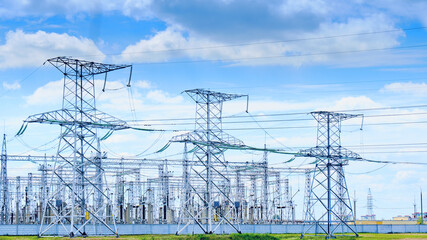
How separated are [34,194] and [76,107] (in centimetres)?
6058

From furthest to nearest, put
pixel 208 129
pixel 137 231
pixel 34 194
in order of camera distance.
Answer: pixel 34 194 → pixel 137 231 → pixel 208 129

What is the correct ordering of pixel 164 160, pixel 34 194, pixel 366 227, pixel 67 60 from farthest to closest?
1. pixel 34 194
2. pixel 366 227
3. pixel 164 160
4. pixel 67 60

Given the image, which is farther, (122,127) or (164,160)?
(164,160)

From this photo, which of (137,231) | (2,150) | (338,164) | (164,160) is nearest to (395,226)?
(338,164)

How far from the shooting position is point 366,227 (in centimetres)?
7638

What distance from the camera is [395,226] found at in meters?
77.2

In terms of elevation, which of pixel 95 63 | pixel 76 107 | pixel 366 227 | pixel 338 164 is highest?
pixel 95 63

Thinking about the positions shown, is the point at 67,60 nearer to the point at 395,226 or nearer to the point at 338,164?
the point at 338,164

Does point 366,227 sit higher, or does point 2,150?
point 2,150

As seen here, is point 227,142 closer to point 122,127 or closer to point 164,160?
point 122,127

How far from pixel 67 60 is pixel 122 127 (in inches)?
273

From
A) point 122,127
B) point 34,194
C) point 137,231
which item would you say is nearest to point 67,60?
point 122,127

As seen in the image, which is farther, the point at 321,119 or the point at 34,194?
the point at 34,194

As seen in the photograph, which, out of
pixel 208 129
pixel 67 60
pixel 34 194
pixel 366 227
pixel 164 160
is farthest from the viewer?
pixel 34 194
